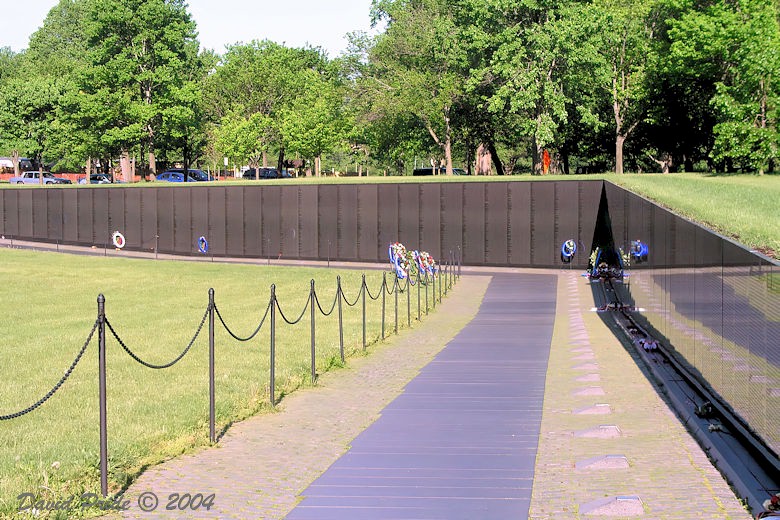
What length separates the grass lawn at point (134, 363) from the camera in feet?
29.9

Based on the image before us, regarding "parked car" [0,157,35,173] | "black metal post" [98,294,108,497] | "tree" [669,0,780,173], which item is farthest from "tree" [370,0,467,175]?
Result: "parked car" [0,157,35,173]

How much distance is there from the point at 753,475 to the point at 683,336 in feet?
17.9

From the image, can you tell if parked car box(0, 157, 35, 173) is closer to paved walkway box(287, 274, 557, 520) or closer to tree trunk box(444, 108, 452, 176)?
tree trunk box(444, 108, 452, 176)

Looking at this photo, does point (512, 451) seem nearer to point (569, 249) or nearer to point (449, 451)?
point (449, 451)

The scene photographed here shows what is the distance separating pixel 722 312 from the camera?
1034 cm

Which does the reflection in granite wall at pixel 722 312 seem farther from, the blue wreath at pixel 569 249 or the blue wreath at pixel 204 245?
the blue wreath at pixel 204 245

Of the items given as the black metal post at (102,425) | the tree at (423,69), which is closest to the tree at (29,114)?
the tree at (423,69)

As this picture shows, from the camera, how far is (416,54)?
6819 cm

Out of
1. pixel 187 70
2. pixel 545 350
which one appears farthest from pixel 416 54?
pixel 545 350

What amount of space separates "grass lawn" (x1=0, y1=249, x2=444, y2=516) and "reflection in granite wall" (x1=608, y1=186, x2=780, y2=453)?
5.21m

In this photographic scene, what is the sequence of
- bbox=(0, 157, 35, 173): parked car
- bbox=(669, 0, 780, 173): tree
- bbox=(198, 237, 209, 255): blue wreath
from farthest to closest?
bbox=(0, 157, 35, 173): parked car, bbox=(198, 237, 209, 255): blue wreath, bbox=(669, 0, 780, 173): tree

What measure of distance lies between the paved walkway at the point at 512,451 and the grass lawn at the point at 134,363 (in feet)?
1.78

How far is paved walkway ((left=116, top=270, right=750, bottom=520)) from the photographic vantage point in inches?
289

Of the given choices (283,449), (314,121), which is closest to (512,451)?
(283,449)
